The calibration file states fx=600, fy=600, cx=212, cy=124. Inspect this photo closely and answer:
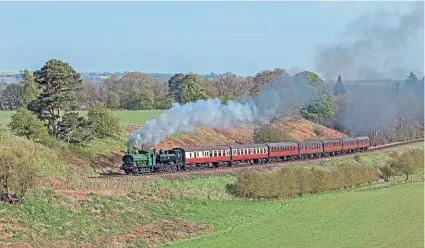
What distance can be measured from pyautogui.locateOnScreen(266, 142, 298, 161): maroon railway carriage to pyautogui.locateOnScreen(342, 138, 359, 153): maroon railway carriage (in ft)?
37.8

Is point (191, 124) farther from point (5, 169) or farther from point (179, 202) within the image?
point (5, 169)

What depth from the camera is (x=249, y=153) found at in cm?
5969

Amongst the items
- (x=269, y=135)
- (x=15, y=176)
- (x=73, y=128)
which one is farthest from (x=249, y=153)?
(x=15, y=176)

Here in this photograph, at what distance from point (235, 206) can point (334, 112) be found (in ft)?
209

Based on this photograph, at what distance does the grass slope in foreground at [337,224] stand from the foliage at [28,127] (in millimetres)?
17613

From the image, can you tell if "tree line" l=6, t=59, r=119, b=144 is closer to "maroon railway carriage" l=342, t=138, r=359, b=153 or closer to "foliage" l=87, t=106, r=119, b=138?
"foliage" l=87, t=106, r=119, b=138

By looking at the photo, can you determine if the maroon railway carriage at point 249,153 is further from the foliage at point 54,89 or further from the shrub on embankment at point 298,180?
the foliage at point 54,89

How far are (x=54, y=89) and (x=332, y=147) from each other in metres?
34.9

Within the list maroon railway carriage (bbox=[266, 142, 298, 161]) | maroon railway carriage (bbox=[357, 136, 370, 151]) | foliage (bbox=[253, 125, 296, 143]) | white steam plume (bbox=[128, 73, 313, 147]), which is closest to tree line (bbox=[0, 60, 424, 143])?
white steam plume (bbox=[128, 73, 313, 147])

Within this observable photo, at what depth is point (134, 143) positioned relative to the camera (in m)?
52.3

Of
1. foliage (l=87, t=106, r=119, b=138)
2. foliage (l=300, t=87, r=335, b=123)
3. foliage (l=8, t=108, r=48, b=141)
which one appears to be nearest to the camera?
foliage (l=8, t=108, r=48, b=141)

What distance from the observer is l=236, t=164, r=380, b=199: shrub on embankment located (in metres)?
50.9

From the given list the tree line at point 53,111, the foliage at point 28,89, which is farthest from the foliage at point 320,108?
the tree line at point 53,111

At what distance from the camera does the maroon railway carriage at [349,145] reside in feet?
251
